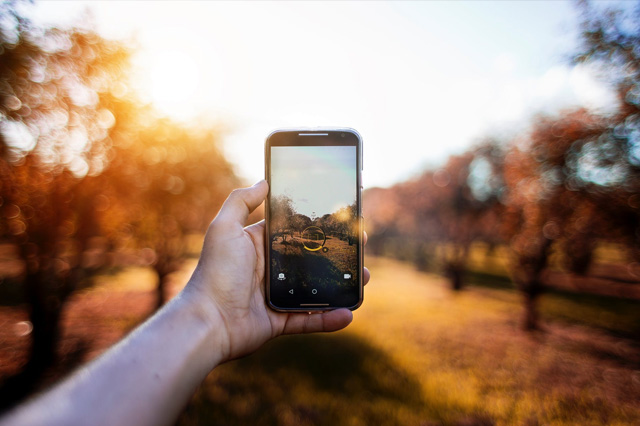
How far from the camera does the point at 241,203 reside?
3.22 m

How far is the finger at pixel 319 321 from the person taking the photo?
327 cm

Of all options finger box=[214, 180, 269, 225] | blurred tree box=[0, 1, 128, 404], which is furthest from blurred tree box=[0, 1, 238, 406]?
finger box=[214, 180, 269, 225]

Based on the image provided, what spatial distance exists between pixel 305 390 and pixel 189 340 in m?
6.21

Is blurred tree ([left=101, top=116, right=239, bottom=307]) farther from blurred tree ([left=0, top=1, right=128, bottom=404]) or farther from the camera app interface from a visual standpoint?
the camera app interface

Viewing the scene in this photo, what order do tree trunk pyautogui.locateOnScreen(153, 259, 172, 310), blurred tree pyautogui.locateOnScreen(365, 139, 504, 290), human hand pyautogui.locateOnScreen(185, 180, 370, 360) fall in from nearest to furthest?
human hand pyautogui.locateOnScreen(185, 180, 370, 360)
tree trunk pyautogui.locateOnScreen(153, 259, 172, 310)
blurred tree pyautogui.locateOnScreen(365, 139, 504, 290)

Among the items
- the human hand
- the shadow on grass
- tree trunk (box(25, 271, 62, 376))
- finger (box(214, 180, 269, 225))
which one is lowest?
the shadow on grass

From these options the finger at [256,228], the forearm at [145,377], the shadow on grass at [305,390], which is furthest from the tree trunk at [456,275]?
the forearm at [145,377]

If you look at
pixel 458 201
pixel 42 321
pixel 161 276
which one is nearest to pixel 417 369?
pixel 42 321

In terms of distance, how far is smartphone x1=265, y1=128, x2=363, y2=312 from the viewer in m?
3.38

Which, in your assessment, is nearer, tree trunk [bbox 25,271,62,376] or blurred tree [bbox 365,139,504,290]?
tree trunk [bbox 25,271,62,376]

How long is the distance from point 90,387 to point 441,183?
25.8 meters

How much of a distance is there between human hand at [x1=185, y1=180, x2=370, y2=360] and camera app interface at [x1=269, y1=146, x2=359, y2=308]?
17 cm

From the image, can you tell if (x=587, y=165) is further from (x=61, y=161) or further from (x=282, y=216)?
(x=61, y=161)

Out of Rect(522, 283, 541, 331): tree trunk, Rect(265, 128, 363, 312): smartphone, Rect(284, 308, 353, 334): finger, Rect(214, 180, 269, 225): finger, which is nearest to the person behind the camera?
Rect(214, 180, 269, 225): finger
